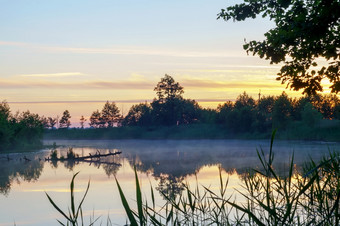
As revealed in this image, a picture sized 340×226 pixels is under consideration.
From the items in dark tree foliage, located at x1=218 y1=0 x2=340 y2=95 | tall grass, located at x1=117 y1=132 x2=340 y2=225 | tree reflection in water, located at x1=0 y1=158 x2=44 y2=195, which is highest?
dark tree foliage, located at x1=218 y1=0 x2=340 y2=95

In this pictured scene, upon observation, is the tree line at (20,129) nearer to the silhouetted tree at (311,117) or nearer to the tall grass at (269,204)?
the silhouetted tree at (311,117)

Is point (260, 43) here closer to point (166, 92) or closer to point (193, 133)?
point (193, 133)

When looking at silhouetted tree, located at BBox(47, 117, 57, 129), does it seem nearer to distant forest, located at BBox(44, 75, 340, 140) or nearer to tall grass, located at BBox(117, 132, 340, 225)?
distant forest, located at BBox(44, 75, 340, 140)

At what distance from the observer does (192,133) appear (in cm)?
9512

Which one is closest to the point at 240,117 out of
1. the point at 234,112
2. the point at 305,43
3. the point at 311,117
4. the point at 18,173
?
the point at 234,112

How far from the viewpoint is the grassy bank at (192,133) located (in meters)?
73.8

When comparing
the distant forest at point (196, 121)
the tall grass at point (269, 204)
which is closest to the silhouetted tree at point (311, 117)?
the distant forest at point (196, 121)

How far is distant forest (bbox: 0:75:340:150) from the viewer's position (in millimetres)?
71625

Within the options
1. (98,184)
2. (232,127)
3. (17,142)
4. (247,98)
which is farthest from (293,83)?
(247,98)

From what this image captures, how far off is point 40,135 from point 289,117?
43042 millimetres

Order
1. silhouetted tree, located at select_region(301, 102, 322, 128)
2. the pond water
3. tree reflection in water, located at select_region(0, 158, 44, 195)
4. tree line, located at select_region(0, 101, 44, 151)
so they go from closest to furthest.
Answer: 1. the pond water
2. tree reflection in water, located at select_region(0, 158, 44, 195)
3. tree line, located at select_region(0, 101, 44, 151)
4. silhouetted tree, located at select_region(301, 102, 322, 128)

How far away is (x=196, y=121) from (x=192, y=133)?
16.3 metres

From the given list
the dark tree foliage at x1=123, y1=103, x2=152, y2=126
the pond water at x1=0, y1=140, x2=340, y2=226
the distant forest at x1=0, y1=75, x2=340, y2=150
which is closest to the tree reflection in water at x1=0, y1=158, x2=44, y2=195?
the pond water at x1=0, y1=140, x2=340, y2=226

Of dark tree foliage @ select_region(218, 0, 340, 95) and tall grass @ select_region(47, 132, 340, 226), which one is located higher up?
dark tree foliage @ select_region(218, 0, 340, 95)
